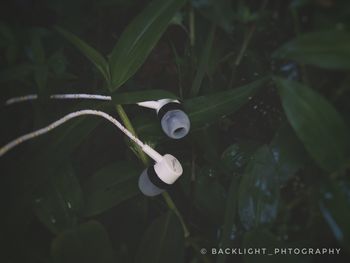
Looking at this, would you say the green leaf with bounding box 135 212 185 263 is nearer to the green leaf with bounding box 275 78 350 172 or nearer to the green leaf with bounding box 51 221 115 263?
the green leaf with bounding box 51 221 115 263

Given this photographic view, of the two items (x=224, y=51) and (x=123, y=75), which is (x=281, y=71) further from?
(x=123, y=75)

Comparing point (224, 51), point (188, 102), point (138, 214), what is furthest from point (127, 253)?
point (224, 51)

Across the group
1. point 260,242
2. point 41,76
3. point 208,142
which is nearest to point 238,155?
point 208,142

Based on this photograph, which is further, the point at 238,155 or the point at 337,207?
the point at 238,155

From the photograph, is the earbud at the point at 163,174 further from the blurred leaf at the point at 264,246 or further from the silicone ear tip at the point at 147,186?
the blurred leaf at the point at 264,246

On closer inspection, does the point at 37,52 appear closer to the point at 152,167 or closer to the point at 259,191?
the point at 152,167

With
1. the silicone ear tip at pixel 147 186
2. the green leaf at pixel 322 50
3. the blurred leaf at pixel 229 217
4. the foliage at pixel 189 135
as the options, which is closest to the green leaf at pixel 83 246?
the foliage at pixel 189 135

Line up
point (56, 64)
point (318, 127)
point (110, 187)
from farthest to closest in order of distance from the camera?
1. point (56, 64)
2. point (110, 187)
3. point (318, 127)
